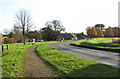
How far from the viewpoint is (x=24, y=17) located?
38.6 metres

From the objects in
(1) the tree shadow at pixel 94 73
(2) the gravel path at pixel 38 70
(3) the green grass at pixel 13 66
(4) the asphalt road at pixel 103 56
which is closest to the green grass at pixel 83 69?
(1) the tree shadow at pixel 94 73

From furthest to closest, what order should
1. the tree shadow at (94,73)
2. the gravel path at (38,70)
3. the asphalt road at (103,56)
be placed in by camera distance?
the asphalt road at (103,56) < the gravel path at (38,70) < the tree shadow at (94,73)

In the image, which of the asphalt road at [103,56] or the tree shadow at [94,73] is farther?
the asphalt road at [103,56]

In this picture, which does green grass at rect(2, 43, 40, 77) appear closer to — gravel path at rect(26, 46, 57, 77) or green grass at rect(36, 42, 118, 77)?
gravel path at rect(26, 46, 57, 77)

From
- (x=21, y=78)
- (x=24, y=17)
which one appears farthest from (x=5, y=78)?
(x=24, y=17)

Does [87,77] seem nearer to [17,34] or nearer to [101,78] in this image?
[101,78]

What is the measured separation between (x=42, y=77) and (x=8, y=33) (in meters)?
58.5

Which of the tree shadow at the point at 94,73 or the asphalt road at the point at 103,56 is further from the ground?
the tree shadow at the point at 94,73

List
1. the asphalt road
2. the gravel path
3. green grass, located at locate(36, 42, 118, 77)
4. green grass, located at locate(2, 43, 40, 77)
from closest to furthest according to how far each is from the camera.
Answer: green grass, located at locate(36, 42, 118, 77) → the gravel path → green grass, located at locate(2, 43, 40, 77) → the asphalt road

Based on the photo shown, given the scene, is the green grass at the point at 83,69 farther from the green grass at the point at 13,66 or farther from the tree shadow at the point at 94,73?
the green grass at the point at 13,66

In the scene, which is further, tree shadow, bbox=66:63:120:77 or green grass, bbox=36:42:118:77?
green grass, bbox=36:42:118:77

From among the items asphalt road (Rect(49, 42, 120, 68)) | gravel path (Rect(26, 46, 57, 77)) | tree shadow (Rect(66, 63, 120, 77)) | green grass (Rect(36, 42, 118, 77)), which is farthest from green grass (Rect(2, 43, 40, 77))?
asphalt road (Rect(49, 42, 120, 68))

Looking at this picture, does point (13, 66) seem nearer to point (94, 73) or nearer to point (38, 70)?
point (38, 70)

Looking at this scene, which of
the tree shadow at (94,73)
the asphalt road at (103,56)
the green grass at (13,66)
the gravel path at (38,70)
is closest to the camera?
the tree shadow at (94,73)
